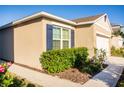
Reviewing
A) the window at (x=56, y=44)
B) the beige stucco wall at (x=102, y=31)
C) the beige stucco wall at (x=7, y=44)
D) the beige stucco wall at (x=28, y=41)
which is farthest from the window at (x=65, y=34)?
the beige stucco wall at (x=7, y=44)

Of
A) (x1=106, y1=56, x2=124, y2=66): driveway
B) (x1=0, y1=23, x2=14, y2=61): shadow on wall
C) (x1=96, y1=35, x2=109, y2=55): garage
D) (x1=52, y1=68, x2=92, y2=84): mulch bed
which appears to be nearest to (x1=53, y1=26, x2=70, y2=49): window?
(x1=96, y1=35, x2=109, y2=55): garage

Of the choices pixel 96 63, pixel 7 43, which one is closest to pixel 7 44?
pixel 7 43

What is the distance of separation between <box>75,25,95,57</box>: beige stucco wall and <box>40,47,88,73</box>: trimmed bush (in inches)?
33.9

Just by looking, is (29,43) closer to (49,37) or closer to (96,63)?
(49,37)

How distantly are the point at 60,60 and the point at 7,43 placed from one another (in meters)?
5.68

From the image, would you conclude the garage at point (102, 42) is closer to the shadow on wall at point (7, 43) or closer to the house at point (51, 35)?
the house at point (51, 35)

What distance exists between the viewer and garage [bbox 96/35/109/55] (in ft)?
34.0

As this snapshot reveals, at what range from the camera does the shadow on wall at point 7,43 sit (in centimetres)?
1183

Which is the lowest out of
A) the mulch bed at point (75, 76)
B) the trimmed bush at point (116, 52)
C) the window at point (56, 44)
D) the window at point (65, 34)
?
the mulch bed at point (75, 76)

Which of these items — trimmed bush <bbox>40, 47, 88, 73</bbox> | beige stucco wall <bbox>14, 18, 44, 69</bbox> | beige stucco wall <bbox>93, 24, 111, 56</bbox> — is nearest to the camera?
trimmed bush <bbox>40, 47, 88, 73</bbox>

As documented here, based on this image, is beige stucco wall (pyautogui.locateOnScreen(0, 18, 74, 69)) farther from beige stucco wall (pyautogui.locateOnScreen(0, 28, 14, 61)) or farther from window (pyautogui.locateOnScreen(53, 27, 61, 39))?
window (pyautogui.locateOnScreen(53, 27, 61, 39))

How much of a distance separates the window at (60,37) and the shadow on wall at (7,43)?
3453 millimetres

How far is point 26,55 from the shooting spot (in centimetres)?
1015
